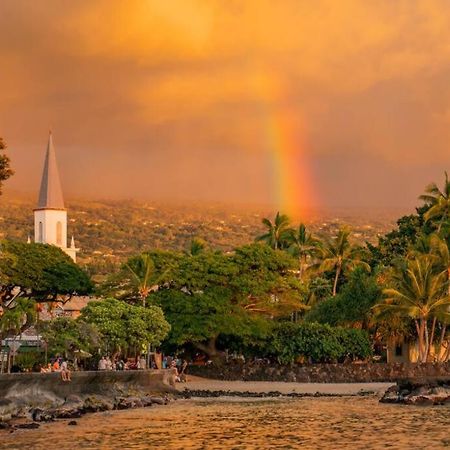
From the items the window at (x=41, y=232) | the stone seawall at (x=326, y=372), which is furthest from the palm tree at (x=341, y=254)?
the window at (x=41, y=232)

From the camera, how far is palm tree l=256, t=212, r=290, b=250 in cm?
10281

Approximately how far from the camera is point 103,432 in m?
41.1

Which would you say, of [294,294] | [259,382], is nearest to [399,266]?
[294,294]

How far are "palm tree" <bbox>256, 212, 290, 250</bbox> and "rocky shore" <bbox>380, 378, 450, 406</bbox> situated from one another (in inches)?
1724

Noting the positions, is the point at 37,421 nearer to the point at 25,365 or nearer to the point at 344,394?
the point at 25,365

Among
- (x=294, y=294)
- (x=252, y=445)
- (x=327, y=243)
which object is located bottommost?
(x=252, y=445)

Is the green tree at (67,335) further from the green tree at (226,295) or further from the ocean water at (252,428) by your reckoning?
the green tree at (226,295)

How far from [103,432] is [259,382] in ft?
102

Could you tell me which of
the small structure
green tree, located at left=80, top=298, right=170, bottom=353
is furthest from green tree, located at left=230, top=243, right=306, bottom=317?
the small structure

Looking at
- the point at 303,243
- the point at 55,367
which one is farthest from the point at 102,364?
the point at 303,243

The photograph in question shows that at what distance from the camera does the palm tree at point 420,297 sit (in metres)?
70.8

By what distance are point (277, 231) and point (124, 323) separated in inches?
1591

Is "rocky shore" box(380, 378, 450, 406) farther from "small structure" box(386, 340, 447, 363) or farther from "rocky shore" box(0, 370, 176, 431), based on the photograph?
"small structure" box(386, 340, 447, 363)

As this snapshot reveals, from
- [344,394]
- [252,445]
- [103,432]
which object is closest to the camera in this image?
[252,445]
